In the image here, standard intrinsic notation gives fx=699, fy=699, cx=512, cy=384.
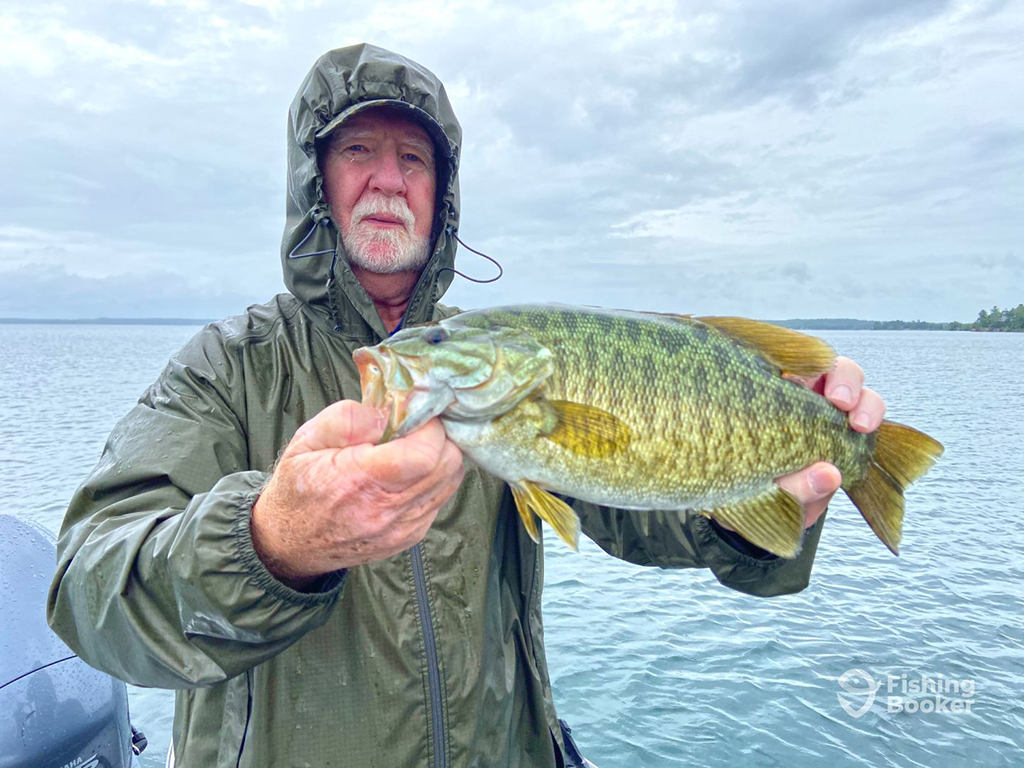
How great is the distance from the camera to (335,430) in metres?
1.98

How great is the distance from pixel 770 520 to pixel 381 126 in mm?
2855

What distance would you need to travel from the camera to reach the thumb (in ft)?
6.48

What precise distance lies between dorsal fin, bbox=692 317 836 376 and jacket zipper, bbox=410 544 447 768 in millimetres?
1627

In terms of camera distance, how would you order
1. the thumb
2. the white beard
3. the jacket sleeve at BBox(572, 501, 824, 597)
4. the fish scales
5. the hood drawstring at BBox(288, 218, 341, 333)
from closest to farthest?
the thumb
the fish scales
the jacket sleeve at BBox(572, 501, 824, 597)
the hood drawstring at BBox(288, 218, 341, 333)
the white beard

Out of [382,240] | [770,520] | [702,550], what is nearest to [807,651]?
[702,550]

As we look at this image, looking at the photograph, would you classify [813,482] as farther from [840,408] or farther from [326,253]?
[326,253]

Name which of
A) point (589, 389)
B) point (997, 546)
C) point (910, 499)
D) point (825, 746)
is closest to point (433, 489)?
point (589, 389)

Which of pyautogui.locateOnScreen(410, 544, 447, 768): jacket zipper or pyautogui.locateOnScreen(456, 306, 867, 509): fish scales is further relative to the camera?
pyautogui.locateOnScreen(410, 544, 447, 768): jacket zipper

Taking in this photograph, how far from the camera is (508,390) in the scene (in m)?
2.47

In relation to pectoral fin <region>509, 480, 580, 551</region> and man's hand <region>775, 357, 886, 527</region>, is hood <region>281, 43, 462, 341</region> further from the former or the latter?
man's hand <region>775, 357, 886, 527</region>

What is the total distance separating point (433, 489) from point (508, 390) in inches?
22.4

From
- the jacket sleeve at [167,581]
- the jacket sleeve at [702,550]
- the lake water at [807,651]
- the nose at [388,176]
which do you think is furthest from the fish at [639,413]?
the lake water at [807,651]

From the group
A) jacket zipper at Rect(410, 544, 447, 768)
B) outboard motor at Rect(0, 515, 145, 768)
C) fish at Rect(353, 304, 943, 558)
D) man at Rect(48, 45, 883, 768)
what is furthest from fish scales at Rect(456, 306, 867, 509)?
outboard motor at Rect(0, 515, 145, 768)

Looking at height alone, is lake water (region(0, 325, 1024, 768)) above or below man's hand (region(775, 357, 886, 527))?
below
